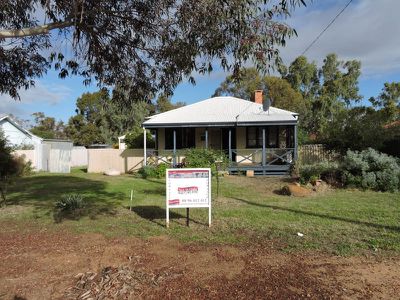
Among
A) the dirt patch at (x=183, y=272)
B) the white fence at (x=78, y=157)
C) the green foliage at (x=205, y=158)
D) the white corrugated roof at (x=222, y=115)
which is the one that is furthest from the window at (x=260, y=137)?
the white fence at (x=78, y=157)

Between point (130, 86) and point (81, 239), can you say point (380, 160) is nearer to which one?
point (130, 86)

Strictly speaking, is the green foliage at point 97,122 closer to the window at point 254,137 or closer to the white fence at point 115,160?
the white fence at point 115,160

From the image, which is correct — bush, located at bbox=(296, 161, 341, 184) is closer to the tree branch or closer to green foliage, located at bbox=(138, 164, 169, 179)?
green foliage, located at bbox=(138, 164, 169, 179)

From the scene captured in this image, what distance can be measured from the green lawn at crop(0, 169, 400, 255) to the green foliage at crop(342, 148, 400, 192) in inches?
27.7

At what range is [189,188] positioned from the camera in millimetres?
8445

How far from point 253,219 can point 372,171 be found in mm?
7317

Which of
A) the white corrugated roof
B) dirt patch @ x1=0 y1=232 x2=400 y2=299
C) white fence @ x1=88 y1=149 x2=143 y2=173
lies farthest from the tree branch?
white fence @ x1=88 y1=149 x2=143 y2=173

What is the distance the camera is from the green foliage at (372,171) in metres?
14.0

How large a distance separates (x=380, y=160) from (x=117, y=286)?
11903 mm

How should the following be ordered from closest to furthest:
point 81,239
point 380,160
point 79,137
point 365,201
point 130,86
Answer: point 81,239 < point 130,86 < point 365,201 < point 380,160 < point 79,137

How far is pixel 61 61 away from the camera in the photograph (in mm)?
8992

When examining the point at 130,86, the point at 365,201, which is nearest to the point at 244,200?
the point at 365,201

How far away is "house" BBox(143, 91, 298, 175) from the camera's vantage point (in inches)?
861

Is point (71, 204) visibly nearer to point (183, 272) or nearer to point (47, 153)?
point (183, 272)
